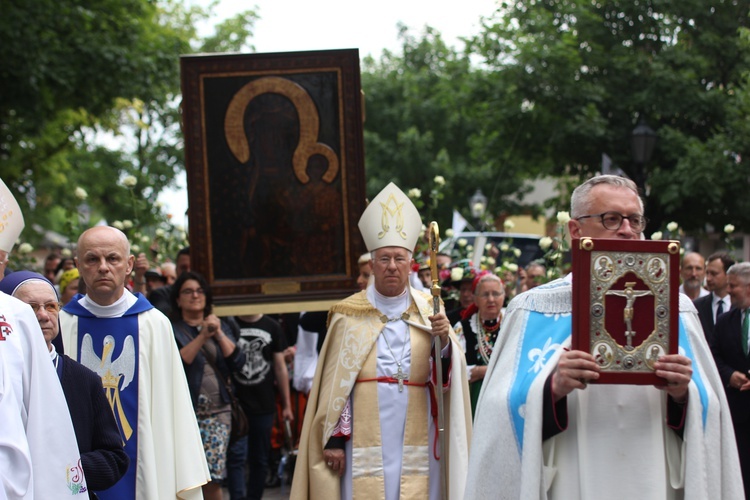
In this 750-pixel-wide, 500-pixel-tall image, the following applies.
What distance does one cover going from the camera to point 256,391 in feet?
30.1

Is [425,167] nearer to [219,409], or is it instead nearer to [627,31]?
[627,31]

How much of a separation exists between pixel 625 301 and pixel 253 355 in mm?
5627

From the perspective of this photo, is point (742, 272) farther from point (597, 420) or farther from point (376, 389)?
point (597, 420)

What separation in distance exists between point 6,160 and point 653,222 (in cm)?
1200

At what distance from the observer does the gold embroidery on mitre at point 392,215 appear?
24.2 ft

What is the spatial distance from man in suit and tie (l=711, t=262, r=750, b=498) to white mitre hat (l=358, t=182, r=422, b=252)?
2.76 metres

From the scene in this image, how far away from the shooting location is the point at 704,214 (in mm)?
19609

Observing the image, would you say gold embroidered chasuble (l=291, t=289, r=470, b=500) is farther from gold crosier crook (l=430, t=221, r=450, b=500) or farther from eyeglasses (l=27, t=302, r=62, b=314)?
eyeglasses (l=27, t=302, r=62, b=314)

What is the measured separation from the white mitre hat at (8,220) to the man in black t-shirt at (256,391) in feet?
13.7

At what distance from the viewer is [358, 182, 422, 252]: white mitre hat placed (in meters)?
7.34

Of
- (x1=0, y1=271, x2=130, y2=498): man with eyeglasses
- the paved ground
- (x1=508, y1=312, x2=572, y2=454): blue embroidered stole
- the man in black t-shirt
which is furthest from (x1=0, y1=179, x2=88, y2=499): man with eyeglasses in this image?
the paved ground

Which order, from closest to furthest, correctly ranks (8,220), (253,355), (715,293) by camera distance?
1. (8,220)
2. (253,355)
3. (715,293)

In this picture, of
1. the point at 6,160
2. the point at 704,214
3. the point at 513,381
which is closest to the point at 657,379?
the point at 513,381

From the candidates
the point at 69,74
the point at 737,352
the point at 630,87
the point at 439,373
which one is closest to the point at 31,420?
the point at 439,373
